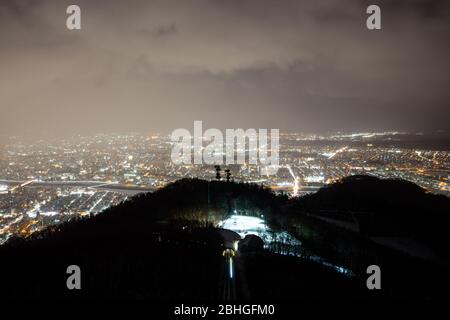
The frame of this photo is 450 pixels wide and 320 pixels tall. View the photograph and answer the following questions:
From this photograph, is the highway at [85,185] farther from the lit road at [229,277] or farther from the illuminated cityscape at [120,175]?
the lit road at [229,277]

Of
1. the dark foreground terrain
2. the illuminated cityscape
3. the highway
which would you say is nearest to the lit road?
the dark foreground terrain

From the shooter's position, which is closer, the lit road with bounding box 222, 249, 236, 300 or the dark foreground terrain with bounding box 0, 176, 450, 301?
the lit road with bounding box 222, 249, 236, 300

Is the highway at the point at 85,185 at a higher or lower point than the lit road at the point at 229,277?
lower

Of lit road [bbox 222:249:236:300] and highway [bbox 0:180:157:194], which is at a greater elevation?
lit road [bbox 222:249:236:300]

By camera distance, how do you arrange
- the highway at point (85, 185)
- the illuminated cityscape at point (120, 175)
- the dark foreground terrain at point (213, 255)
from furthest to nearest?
the highway at point (85, 185)
the illuminated cityscape at point (120, 175)
the dark foreground terrain at point (213, 255)

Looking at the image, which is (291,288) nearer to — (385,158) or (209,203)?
(209,203)

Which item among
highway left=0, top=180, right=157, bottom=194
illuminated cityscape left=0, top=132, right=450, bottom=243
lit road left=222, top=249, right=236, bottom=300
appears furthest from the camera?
highway left=0, top=180, right=157, bottom=194

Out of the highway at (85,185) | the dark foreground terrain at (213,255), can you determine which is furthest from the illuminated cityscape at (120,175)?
the dark foreground terrain at (213,255)

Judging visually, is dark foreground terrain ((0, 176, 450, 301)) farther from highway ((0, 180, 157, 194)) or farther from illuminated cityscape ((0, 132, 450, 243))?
highway ((0, 180, 157, 194))
